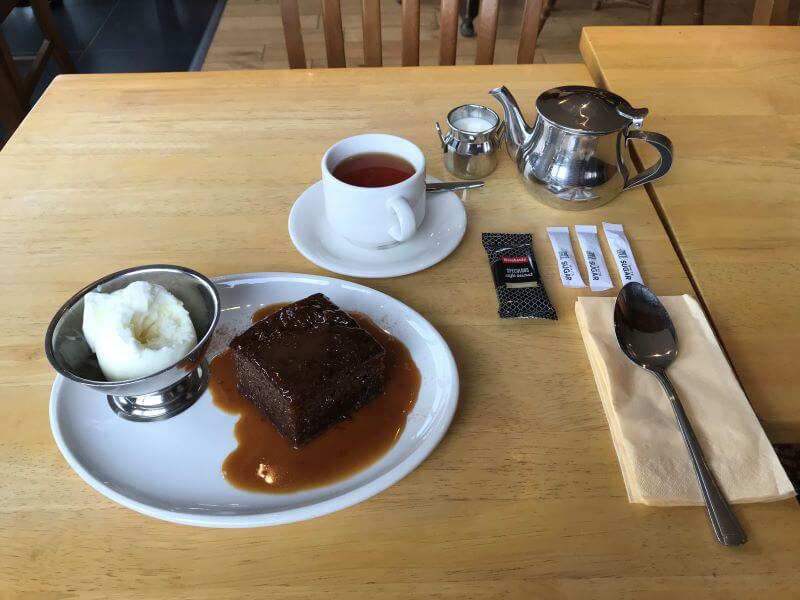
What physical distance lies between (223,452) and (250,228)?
1.09 ft

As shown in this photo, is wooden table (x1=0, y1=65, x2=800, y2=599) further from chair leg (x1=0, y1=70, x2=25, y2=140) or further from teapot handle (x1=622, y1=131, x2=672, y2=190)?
chair leg (x1=0, y1=70, x2=25, y2=140)

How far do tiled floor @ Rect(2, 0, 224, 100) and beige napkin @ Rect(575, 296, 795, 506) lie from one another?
2432 millimetres

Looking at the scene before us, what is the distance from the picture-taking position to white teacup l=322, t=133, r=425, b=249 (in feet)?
2.30

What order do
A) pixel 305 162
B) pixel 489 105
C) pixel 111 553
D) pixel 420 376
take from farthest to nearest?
pixel 489 105 < pixel 305 162 < pixel 420 376 < pixel 111 553

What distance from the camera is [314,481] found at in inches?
21.5

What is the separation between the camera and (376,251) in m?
0.77

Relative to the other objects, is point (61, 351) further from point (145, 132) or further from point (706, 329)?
point (706, 329)

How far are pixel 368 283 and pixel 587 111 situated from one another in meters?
0.35

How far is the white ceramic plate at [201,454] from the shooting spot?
0.51 m

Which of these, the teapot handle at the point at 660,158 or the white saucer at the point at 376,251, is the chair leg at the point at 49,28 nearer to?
the white saucer at the point at 376,251

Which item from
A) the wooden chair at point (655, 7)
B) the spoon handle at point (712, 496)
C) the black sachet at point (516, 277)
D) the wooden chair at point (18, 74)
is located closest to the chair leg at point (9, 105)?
the wooden chair at point (18, 74)

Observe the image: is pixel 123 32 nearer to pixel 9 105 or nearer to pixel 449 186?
pixel 9 105

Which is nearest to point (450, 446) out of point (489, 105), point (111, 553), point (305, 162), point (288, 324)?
point (288, 324)

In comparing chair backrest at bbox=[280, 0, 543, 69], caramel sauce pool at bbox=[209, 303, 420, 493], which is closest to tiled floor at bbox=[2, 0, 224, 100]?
chair backrest at bbox=[280, 0, 543, 69]
